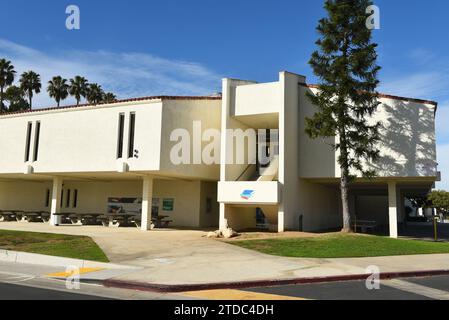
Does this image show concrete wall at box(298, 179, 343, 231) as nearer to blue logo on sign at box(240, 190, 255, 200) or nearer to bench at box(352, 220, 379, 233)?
bench at box(352, 220, 379, 233)

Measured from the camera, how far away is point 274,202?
2467cm

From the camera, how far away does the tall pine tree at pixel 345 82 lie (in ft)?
78.0

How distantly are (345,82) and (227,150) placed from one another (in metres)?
8.32

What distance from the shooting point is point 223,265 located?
13602 millimetres

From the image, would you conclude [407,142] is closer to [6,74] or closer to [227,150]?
[227,150]

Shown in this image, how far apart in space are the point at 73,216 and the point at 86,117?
931cm

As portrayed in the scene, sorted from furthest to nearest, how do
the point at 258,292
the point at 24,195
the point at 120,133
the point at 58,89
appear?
1. the point at 58,89
2. the point at 24,195
3. the point at 120,133
4. the point at 258,292

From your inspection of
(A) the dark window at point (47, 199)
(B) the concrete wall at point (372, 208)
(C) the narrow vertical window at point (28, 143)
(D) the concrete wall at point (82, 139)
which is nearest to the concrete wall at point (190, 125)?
(D) the concrete wall at point (82, 139)

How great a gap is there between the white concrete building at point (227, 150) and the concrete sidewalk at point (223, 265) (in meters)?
7.74

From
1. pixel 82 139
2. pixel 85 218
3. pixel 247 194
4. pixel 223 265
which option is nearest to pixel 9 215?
pixel 85 218

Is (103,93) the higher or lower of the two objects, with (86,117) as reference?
higher

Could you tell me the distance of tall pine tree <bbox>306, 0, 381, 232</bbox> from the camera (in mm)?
23781
